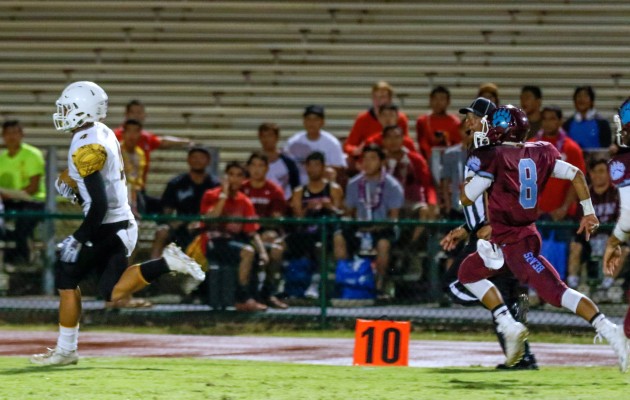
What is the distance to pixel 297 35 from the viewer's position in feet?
62.1

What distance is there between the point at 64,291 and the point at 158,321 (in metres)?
4.11

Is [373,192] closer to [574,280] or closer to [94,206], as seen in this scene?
[574,280]

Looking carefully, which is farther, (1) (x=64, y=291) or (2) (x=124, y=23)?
(2) (x=124, y=23)

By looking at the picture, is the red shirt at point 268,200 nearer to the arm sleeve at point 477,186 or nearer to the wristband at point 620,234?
the arm sleeve at point 477,186

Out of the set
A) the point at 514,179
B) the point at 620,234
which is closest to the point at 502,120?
the point at 514,179

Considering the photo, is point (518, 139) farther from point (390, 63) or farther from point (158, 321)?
point (390, 63)

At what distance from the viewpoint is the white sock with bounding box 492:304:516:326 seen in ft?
32.0

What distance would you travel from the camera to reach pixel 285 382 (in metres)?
9.04

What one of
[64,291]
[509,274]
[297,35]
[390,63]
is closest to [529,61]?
[390,63]

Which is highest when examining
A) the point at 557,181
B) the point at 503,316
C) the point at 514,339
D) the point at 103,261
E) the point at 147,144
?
the point at 147,144

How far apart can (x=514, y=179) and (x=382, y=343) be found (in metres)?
1.80

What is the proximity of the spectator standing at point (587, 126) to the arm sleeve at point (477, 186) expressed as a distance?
5.77 meters

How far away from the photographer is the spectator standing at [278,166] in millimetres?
15094

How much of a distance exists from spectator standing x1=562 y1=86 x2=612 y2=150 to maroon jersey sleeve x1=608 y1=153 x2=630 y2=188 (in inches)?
240
